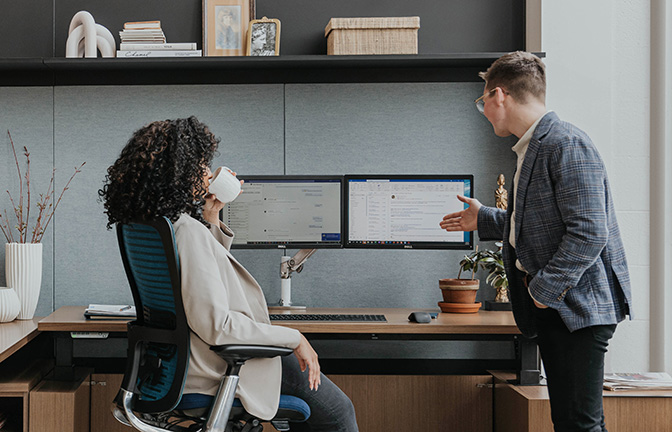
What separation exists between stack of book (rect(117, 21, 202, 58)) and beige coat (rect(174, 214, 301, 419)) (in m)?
1.35

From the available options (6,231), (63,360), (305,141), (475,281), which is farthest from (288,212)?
(6,231)

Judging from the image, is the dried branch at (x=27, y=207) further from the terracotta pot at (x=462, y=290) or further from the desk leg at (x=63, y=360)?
the terracotta pot at (x=462, y=290)

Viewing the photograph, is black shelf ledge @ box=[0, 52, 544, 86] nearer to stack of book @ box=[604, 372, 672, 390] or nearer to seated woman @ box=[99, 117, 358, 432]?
seated woman @ box=[99, 117, 358, 432]

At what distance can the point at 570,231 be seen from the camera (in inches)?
67.2

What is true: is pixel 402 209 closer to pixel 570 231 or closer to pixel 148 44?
pixel 570 231

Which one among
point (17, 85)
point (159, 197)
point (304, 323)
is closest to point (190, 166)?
point (159, 197)

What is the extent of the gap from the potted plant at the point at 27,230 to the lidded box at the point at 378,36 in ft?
4.37

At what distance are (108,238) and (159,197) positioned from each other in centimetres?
142

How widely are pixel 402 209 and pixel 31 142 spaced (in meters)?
1.73

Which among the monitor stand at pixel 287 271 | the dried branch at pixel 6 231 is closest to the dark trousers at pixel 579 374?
the monitor stand at pixel 287 271

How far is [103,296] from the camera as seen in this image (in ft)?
9.82

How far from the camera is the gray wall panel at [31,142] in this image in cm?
300

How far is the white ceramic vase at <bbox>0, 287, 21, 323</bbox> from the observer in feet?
8.45

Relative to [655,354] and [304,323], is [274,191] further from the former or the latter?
[655,354]
